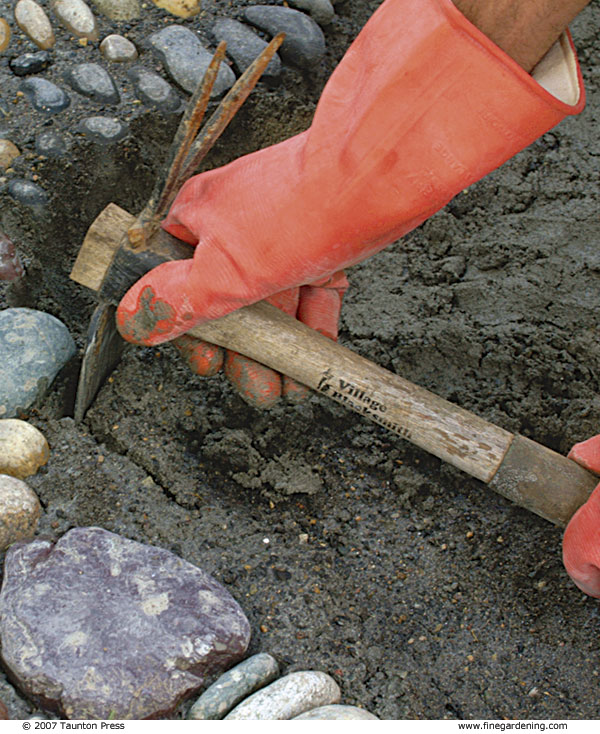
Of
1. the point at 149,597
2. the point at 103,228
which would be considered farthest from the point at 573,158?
the point at 149,597

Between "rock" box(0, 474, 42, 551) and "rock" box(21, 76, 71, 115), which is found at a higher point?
"rock" box(21, 76, 71, 115)

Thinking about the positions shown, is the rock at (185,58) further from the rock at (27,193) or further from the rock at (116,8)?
the rock at (27,193)

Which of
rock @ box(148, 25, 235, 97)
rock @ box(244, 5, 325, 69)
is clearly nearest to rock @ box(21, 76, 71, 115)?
rock @ box(148, 25, 235, 97)

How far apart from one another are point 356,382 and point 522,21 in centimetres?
100

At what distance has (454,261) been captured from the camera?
2893mm

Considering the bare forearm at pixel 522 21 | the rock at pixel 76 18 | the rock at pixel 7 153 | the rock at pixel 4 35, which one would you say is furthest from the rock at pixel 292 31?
the bare forearm at pixel 522 21

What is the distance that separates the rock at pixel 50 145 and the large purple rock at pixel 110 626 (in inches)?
58.9

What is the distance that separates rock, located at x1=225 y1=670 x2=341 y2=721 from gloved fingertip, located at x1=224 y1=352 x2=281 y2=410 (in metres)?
0.82

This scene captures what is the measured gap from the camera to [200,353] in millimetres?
→ 2223

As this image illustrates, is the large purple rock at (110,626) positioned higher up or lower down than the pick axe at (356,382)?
lower down

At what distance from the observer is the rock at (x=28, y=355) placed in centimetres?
222

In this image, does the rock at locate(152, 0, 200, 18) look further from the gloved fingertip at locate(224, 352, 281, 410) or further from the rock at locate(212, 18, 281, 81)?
the gloved fingertip at locate(224, 352, 281, 410)

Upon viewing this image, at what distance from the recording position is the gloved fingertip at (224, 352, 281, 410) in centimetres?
223

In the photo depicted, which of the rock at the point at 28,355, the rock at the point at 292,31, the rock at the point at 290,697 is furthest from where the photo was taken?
the rock at the point at 292,31
